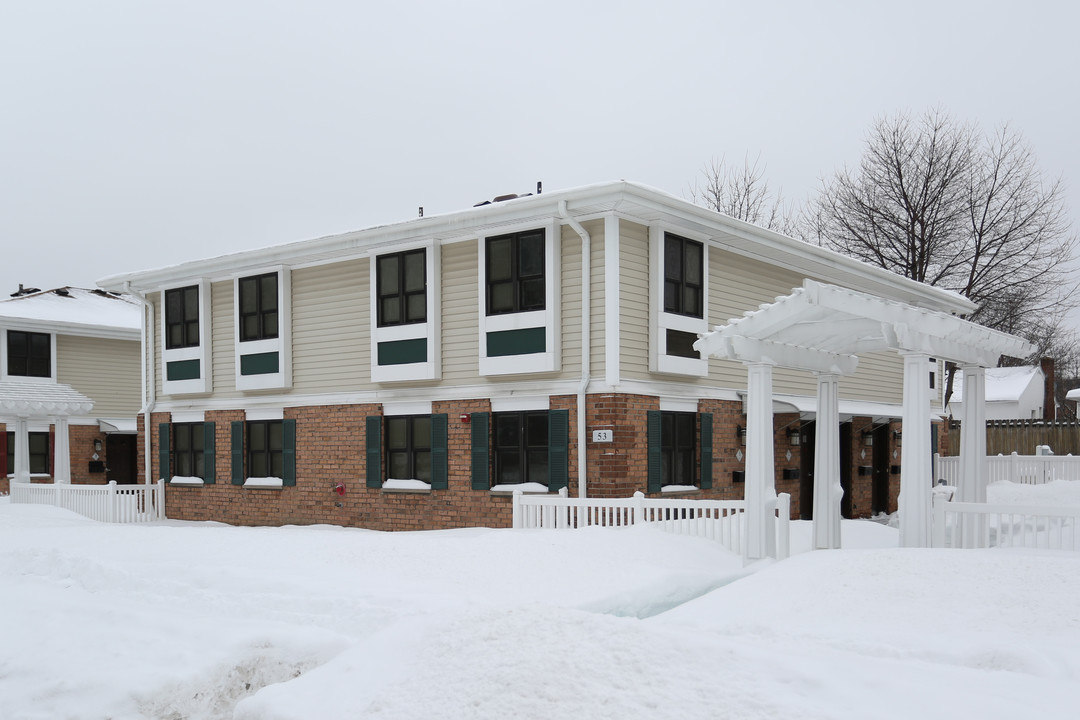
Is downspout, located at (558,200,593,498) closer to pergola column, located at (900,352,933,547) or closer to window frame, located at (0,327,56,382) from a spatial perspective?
pergola column, located at (900,352,933,547)

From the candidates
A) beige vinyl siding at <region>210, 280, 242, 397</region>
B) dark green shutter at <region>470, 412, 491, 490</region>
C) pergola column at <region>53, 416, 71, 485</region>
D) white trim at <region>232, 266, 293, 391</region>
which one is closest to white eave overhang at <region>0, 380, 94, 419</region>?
pergola column at <region>53, 416, 71, 485</region>

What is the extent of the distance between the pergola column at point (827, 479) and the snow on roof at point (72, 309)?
72.0 feet

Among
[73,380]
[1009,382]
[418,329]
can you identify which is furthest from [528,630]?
[1009,382]

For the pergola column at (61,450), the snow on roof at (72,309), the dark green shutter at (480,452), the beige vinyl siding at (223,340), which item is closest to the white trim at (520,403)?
the dark green shutter at (480,452)

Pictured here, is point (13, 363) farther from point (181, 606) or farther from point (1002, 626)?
point (1002, 626)

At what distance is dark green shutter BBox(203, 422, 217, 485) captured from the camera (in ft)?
62.7

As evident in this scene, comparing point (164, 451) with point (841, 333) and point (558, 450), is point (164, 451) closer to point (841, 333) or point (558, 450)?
A: point (558, 450)

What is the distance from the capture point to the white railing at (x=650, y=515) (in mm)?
11344

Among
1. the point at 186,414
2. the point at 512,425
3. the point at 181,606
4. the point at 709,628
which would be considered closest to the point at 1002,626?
the point at 709,628

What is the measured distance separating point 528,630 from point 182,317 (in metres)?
16.0

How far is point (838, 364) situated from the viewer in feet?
41.3

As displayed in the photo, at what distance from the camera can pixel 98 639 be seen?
8203mm

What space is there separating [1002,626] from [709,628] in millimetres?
2189

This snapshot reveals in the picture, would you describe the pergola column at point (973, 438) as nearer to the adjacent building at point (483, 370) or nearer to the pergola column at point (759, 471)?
the pergola column at point (759, 471)
